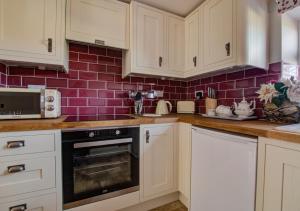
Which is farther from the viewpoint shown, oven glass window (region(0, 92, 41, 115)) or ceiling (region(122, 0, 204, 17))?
ceiling (region(122, 0, 204, 17))

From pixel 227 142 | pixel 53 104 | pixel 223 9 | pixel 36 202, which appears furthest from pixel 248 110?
pixel 36 202

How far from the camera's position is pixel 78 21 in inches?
55.6

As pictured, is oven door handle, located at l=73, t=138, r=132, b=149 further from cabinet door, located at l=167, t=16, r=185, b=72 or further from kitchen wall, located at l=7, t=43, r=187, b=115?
cabinet door, located at l=167, t=16, r=185, b=72

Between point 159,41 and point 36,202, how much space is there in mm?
1781

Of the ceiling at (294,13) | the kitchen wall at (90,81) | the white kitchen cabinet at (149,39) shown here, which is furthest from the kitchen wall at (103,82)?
the ceiling at (294,13)

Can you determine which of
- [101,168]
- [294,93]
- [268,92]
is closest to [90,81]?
[101,168]

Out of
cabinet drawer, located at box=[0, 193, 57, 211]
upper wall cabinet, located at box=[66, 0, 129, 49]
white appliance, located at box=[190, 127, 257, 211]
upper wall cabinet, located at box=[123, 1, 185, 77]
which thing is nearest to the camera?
white appliance, located at box=[190, 127, 257, 211]

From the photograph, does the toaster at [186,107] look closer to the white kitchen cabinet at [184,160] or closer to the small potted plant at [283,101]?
the white kitchen cabinet at [184,160]

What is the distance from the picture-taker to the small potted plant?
3.48 feet

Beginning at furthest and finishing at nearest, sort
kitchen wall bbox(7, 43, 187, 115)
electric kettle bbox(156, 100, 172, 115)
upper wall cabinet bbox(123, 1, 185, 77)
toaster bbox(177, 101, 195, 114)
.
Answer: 1. toaster bbox(177, 101, 195, 114)
2. electric kettle bbox(156, 100, 172, 115)
3. upper wall cabinet bbox(123, 1, 185, 77)
4. kitchen wall bbox(7, 43, 187, 115)

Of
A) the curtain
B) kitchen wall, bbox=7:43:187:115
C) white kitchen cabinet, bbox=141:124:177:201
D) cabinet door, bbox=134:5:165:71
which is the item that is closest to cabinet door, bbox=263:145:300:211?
white kitchen cabinet, bbox=141:124:177:201

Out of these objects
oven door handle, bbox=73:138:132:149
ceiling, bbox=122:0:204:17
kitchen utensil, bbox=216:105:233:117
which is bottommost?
oven door handle, bbox=73:138:132:149

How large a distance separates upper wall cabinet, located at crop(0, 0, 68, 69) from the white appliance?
1.40m

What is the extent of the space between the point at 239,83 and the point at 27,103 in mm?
1884
